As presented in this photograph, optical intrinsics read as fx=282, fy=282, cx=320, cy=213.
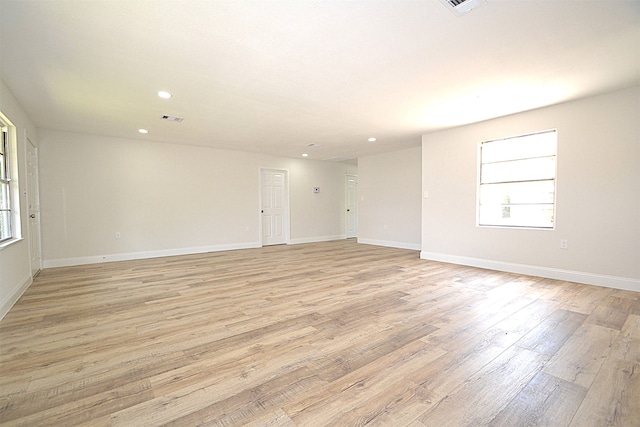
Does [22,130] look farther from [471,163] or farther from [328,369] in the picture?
[471,163]

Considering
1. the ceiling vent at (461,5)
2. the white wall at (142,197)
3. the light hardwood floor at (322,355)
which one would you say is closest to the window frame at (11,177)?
the light hardwood floor at (322,355)

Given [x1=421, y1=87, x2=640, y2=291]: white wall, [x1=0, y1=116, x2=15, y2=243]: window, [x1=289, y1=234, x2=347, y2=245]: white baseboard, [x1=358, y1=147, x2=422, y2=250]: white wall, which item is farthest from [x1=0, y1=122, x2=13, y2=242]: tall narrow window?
[x1=358, y1=147, x2=422, y2=250]: white wall

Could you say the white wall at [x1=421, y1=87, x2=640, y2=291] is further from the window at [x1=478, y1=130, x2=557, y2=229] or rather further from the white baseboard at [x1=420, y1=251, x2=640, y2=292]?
the window at [x1=478, y1=130, x2=557, y2=229]

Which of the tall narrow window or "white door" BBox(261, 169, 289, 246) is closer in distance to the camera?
the tall narrow window

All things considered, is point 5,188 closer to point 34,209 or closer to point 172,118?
point 34,209

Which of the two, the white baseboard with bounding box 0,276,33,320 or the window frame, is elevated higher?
the window frame

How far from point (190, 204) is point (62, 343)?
14.3 feet

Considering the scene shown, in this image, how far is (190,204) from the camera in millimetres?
6312

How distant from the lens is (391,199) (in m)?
7.29

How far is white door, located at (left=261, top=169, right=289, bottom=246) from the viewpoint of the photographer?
7562 millimetres

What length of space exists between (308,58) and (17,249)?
4.12 metres

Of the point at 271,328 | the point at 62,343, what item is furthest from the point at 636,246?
the point at 62,343

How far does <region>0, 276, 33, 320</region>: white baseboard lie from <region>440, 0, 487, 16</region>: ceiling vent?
15.4 feet

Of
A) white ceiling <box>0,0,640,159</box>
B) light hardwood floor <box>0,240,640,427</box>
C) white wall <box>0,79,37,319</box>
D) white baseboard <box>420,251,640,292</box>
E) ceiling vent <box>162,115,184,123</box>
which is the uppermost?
white ceiling <box>0,0,640,159</box>
